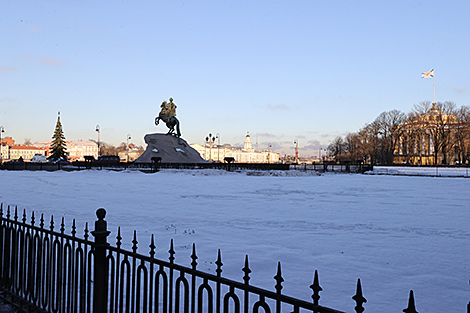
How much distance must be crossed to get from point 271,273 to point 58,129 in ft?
267

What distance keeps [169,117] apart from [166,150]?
485 centimetres

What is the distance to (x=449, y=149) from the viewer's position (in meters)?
74.2

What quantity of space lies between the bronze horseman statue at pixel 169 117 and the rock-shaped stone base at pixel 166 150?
1.23 metres

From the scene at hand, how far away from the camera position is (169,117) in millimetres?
53906

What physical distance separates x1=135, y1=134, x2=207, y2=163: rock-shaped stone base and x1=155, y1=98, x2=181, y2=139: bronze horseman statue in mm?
1234

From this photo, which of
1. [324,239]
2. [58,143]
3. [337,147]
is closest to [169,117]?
[58,143]

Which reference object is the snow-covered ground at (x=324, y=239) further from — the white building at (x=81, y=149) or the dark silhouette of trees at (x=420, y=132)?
the white building at (x=81, y=149)

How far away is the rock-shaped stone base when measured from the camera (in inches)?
2026

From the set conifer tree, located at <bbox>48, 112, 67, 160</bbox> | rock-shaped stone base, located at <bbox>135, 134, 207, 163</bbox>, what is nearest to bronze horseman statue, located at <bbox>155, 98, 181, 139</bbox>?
rock-shaped stone base, located at <bbox>135, 134, 207, 163</bbox>

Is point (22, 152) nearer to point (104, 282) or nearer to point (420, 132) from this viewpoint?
point (420, 132)

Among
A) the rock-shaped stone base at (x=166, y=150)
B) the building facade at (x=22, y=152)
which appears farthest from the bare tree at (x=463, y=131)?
the building facade at (x=22, y=152)

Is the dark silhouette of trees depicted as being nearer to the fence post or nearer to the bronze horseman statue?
the bronze horseman statue

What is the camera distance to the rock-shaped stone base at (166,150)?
169 feet

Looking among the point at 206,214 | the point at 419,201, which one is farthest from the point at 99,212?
the point at 419,201
